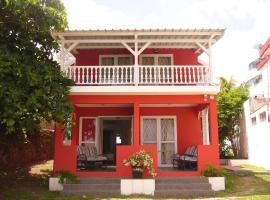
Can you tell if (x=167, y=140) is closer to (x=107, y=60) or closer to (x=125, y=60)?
(x=125, y=60)

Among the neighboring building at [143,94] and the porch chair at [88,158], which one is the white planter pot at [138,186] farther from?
the porch chair at [88,158]

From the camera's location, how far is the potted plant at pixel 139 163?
1139 cm

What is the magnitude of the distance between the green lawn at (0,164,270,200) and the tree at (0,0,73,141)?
2027mm

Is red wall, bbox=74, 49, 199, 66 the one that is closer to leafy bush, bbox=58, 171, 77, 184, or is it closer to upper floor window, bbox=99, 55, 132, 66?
upper floor window, bbox=99, 55, 132, 66

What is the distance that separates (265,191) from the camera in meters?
Answer: 11.0

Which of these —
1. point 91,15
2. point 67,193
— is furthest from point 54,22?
point 67,193

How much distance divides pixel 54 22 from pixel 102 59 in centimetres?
479

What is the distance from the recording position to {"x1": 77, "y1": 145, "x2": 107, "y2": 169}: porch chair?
13320 mm

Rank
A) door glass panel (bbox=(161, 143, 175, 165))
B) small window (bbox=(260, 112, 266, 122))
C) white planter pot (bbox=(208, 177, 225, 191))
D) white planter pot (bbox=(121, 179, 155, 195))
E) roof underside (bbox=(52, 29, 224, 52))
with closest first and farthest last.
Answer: white planter pot (bbox=(121, 179, 155, 195)) → white planter pot (bbox=(208, 177, 225, 191)) → roof underside (bbox=(52, 29, 224, 52)) → door glass panel (bbox=(161, 143, 175, 165)) → small window (bbox=(260, 112, 266, 122))

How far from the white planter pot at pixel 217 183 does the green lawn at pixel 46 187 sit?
25 centimetres

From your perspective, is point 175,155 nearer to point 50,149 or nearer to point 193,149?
point 193,149

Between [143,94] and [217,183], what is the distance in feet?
13.8

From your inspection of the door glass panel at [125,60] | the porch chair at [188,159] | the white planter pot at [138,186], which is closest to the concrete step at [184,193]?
the white planter pot at [138,186]

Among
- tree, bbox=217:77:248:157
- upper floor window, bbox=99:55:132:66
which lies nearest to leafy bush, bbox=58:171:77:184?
upper floor window, bbox=99:55:132:66
